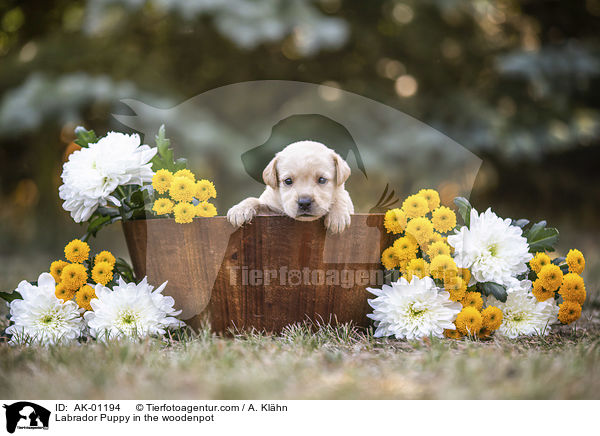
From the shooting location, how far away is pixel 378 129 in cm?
585

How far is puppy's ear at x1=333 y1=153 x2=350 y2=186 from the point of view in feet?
8.18

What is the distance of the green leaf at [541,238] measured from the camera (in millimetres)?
2379

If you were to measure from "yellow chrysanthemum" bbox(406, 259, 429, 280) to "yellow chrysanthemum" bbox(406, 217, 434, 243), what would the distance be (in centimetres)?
11

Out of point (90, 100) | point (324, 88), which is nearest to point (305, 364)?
point (324, 88)

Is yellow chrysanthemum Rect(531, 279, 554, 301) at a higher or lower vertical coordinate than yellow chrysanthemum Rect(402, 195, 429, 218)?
Answer: lower

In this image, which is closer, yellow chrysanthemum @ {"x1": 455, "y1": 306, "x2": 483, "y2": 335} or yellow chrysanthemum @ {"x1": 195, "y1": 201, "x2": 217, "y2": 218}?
yellow chrysanthemum @ {"x1": 455, "y1": 306, "x2": 483, "y2": 335}

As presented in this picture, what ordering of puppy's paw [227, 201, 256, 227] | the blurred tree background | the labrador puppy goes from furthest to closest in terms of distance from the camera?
1. the blurred tree background
2. the labrador puppy
3. puppy's paw [227, 201, 256, 227]

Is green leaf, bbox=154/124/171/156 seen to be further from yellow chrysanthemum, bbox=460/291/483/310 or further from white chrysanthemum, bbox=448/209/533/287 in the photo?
yellow chrysanthemum, bbox=460/291/483/310

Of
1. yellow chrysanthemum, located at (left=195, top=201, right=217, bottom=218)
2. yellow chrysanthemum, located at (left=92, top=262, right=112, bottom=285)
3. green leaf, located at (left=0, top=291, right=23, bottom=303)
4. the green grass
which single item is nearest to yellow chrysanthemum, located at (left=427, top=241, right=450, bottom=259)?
the green grass

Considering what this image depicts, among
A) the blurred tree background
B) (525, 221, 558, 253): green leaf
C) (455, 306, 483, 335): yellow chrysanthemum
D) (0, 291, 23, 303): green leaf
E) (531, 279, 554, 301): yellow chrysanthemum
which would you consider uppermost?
the blurred tree background

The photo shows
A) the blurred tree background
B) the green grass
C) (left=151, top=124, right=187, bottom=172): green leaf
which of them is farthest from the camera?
the blurred tree background

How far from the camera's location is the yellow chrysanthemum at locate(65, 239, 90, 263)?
7.59ft

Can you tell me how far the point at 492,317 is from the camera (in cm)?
218

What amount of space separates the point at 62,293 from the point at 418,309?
5.07 feet
